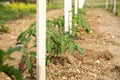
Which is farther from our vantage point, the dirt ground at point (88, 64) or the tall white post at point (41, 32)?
the dirt ground at point (88, 64)

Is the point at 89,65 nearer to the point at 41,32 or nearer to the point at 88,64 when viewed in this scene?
the point at 88,64

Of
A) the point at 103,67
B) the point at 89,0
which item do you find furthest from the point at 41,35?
the point at 89,0

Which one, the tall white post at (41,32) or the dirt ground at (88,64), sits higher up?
the tall white post at (41,32)

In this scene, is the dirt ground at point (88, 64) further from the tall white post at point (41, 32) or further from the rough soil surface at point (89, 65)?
the tall white post at point (41, 32)

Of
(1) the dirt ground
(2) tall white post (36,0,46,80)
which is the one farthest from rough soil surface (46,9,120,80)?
(2) tall white post (36,0,46,80)

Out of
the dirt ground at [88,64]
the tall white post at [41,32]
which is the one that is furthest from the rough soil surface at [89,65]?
the tall white post at [41,32]

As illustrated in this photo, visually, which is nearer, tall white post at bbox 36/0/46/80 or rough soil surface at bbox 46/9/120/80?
tall white post at bbox 36/0/46/80

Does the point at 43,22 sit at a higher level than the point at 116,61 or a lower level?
higher

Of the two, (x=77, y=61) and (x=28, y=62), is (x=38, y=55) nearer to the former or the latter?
(x=28, y=62)

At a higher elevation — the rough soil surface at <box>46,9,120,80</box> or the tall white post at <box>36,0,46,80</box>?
the tall white post at <box>36,0,46,80</box>

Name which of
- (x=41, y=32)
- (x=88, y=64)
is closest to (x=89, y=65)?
(x=88, y=64)

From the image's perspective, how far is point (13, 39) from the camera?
790 cm

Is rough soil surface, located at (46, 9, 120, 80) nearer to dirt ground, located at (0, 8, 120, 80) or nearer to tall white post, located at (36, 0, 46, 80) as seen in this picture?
dirt ground, located at (0, 8, 120, 80)

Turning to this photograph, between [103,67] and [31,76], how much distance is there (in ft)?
Answer: 4.35
